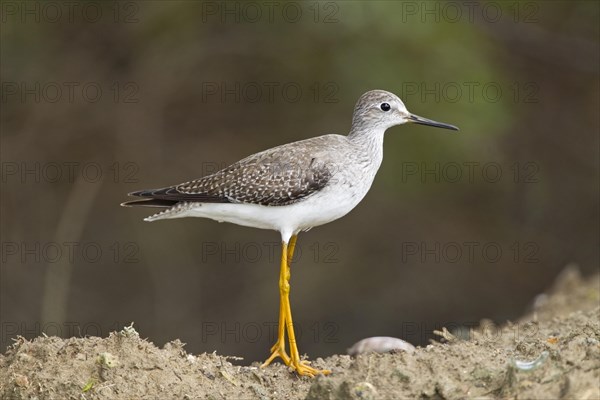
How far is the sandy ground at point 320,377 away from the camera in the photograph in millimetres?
6348

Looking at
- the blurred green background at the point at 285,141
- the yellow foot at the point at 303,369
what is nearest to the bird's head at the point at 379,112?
the yellow foot at the point at 303,369

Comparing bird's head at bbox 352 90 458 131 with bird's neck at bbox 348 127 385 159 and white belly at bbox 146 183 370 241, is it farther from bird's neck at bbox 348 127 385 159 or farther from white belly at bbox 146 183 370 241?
white belly at bbox 146 183 370 241

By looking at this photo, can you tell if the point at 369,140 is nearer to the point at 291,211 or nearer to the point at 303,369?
the point at 291,211

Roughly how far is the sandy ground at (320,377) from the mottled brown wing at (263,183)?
1.51 meters

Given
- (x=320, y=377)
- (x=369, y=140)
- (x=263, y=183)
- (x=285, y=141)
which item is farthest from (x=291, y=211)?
(x=285, y=141)

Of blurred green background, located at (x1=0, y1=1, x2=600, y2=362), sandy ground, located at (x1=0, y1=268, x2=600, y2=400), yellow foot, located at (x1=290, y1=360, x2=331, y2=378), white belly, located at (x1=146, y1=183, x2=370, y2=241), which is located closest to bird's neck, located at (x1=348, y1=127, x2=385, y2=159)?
white belly, located at (x1=146, y1=183, x2=370, y2=241)

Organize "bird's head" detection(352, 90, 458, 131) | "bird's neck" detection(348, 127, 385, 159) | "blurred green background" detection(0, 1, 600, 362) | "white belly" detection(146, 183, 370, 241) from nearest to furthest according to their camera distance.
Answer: "white belly" detection(146, 183, 370, 241)
"bird's neck" detection(348, 127, 385, 159)
"bird's head" detection(352, 90, 458, 131)
"blurred green background" detection(0, 1, 600, 362)

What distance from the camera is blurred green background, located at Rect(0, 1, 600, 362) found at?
14625 mm

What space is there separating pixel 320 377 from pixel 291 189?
245 centimetres

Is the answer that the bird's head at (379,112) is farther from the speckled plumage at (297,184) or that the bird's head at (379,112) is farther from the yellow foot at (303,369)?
the yellow foot at (303,369)

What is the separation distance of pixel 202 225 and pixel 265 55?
3.38m

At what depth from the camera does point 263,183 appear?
8.62 meters

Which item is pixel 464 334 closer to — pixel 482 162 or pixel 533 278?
pixel 482 162

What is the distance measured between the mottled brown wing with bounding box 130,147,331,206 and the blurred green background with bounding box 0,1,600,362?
5.43 meters
